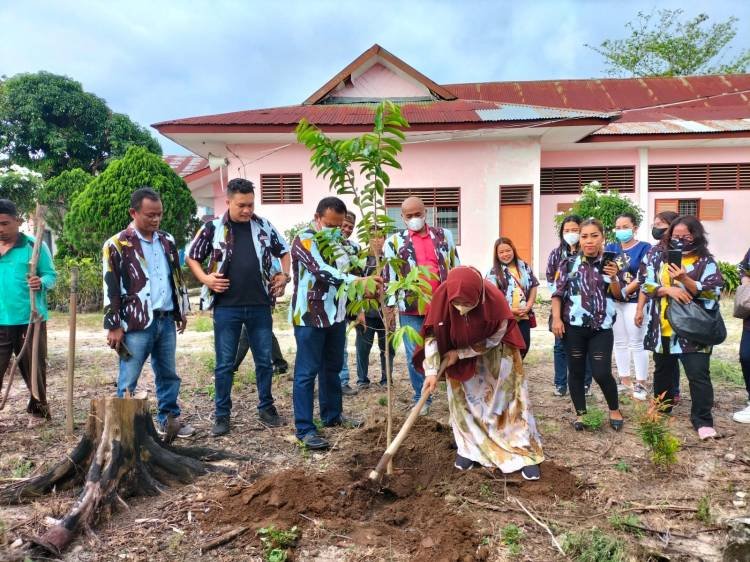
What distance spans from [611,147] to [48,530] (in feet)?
42.4

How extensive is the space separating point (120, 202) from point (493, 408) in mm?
9209

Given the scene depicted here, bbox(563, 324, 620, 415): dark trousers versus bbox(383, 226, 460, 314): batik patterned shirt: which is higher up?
bbox(383, 226, 460, 314): batik patterned shirt

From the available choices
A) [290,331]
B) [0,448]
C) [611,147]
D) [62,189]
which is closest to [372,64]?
[611,147]

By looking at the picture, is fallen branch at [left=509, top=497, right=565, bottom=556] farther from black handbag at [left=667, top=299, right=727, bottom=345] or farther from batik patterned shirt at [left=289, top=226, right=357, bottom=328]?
black handbag at [left=667, top=299, right=727, bottom=345]

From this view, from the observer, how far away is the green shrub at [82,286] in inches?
429

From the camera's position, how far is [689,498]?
314 centimetres

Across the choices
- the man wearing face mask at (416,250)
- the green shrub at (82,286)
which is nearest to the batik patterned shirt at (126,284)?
the man wearing face mask at (416,250)

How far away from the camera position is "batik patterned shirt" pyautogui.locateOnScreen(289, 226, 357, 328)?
3.86m

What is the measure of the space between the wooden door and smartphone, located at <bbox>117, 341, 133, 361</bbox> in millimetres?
9019

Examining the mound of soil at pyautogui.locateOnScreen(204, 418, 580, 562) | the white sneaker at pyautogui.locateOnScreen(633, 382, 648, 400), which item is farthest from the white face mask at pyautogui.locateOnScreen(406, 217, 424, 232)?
the white sneaker at pyautogui.locateOnScreen(633, 382, 648, 400)

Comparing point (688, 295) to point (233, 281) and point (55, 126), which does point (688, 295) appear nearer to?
point (233, 281)

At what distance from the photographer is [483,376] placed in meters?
3.54

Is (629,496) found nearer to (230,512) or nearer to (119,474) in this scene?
(230,512)

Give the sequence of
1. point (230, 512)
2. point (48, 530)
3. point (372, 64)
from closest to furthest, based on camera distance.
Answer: point (48, 530) < point (230, 512) < point (372, 64)
